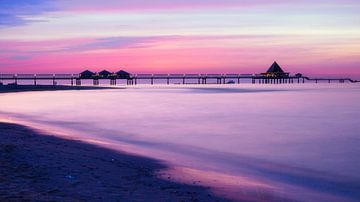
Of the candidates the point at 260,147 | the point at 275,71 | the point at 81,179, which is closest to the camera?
the point at 81,179

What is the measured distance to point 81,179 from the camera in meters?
7.32

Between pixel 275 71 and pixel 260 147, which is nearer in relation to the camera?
pixel 260 147

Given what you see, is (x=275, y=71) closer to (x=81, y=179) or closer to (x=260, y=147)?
(x=260, y=147)

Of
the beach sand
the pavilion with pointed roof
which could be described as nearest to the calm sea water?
the beach sand

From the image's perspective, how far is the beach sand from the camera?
621cm

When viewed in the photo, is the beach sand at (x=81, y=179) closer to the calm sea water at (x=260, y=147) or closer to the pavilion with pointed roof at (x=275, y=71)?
the calm sea water at (x=260, y=147)

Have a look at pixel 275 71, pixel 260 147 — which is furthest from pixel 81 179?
pixel 275 71

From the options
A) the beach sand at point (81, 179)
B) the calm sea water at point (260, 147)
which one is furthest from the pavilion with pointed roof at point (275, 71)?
the beach sand at point (81, 179)

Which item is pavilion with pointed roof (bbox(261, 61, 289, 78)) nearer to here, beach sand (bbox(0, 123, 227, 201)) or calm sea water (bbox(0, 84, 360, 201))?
calm sea water (bbox(0, 84, 360, 201))

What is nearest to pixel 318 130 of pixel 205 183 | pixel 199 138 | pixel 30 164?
pixel 199 138

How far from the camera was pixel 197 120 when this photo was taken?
2452 centimetres

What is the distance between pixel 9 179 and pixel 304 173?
6168 mm

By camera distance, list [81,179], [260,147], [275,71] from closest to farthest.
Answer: [81,179] < [260,147] < [275,71]

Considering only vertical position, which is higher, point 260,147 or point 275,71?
point 275,71
